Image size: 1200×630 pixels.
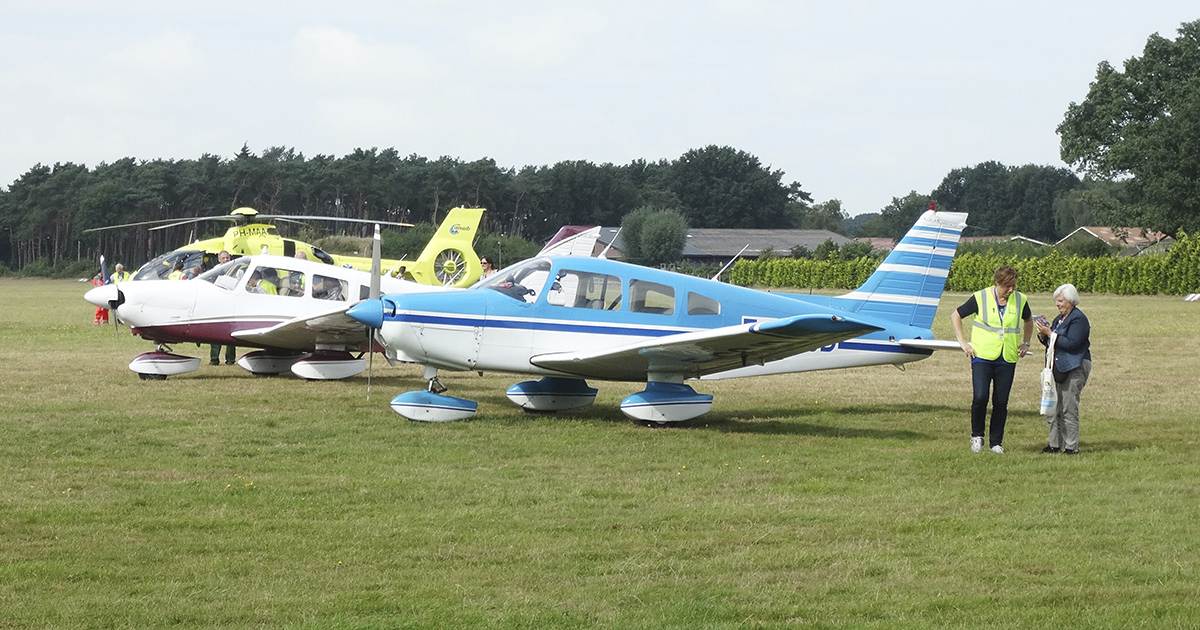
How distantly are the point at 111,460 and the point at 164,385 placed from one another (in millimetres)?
5818

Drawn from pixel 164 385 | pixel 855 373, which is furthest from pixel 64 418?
pixel 855 373

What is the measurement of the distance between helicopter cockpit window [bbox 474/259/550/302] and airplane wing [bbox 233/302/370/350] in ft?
10.3

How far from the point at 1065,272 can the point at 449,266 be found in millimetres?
32367

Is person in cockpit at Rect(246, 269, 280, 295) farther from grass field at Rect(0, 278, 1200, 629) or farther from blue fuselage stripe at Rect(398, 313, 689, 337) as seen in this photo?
blue fuselage stripe at Rect(398, 313, 689, 337)

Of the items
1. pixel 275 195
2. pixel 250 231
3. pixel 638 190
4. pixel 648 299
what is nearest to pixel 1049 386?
pixel 648 299

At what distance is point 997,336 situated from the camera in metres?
8.95

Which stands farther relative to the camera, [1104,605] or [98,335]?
[98,335]

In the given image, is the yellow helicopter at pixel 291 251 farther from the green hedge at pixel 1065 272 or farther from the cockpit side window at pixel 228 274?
the green hedge at pixel 1065 272

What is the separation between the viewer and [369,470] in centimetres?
819

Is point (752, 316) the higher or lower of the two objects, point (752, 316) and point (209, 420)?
the higher

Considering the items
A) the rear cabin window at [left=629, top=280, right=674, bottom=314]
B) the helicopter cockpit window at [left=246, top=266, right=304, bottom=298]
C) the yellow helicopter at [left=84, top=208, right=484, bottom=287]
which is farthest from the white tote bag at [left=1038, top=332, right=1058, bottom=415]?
the yellow helicopter at [left=84, top=208, right=484, bottom=287]

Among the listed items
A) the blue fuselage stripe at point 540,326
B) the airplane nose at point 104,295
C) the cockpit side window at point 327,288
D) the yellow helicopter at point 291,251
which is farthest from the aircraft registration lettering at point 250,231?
the blue fuselage stripe at point 540,326

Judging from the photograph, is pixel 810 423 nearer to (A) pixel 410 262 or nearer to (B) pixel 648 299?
(B) pixel 648 299

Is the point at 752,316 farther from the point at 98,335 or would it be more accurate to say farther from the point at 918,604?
the point at 98,335
